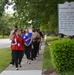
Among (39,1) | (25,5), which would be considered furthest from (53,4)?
(25,5)

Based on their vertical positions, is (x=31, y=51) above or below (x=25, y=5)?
below

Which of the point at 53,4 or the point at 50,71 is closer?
the point at 50,71

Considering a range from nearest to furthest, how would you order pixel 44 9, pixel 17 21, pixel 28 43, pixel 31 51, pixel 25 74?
pixel 25 74
pixel 28 43
pixel 31 51
pixel 44 9
pixel 17 21

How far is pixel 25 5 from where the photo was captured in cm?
1967

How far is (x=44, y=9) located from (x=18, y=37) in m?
6.41

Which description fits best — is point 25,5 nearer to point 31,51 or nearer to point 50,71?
point 31,51

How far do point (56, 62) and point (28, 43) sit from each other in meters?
5.02

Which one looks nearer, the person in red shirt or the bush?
the bush

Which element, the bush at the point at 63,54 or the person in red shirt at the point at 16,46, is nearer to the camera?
the bush at the point at 63,54

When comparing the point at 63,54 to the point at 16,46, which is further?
the point at 16,46

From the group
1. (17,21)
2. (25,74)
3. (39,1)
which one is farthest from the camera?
(17,21)

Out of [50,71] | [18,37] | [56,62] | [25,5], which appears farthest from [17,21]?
[56,62]

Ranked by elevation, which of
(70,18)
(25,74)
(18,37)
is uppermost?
(70,18)

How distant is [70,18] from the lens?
11914 mm
